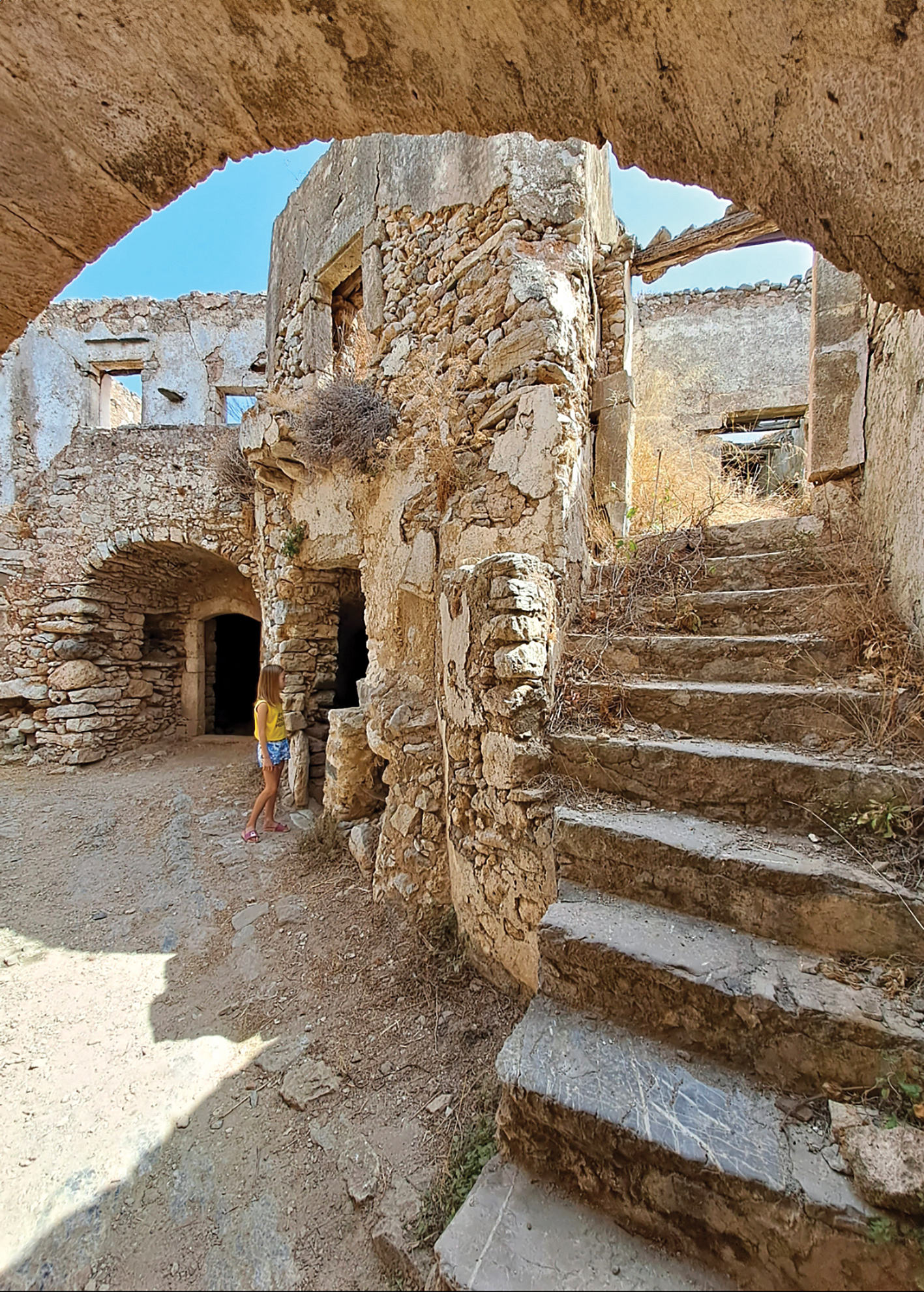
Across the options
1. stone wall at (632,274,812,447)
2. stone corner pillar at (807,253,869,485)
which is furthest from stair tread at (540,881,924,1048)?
stone wall at (632,274,812,447)

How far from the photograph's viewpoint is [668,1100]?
115 centimetres

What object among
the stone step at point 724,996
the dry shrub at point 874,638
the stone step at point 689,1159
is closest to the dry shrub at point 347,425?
the dry shrub at point 874,638

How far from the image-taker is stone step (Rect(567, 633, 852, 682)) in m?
2.17

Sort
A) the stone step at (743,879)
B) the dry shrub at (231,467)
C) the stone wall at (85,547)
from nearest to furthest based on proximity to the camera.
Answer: the stone step at (743,879), the dry shrub at (231,467), the stone wall at (85,547)

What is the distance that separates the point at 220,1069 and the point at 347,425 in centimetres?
397

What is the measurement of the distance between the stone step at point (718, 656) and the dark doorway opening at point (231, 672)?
7.91 meters

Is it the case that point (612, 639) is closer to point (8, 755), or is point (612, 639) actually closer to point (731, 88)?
point (731, 88)

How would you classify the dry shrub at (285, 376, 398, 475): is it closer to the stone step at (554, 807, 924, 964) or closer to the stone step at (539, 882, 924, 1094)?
the stone step at (554, 807, 924, 964)

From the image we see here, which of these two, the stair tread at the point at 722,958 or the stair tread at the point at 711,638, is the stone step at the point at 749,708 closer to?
the stair tread at the point at 711,638

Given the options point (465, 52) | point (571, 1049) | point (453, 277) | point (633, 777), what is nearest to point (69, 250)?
point (465, 52)

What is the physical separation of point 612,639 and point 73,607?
7.61 meters

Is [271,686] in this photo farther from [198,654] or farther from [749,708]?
[198,654]

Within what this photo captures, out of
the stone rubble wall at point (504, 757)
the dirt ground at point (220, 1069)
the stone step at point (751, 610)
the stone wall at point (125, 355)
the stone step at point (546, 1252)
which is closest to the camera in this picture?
the stone step at point (546, 1252)

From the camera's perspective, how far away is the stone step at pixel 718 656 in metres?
Answer: 2.17
